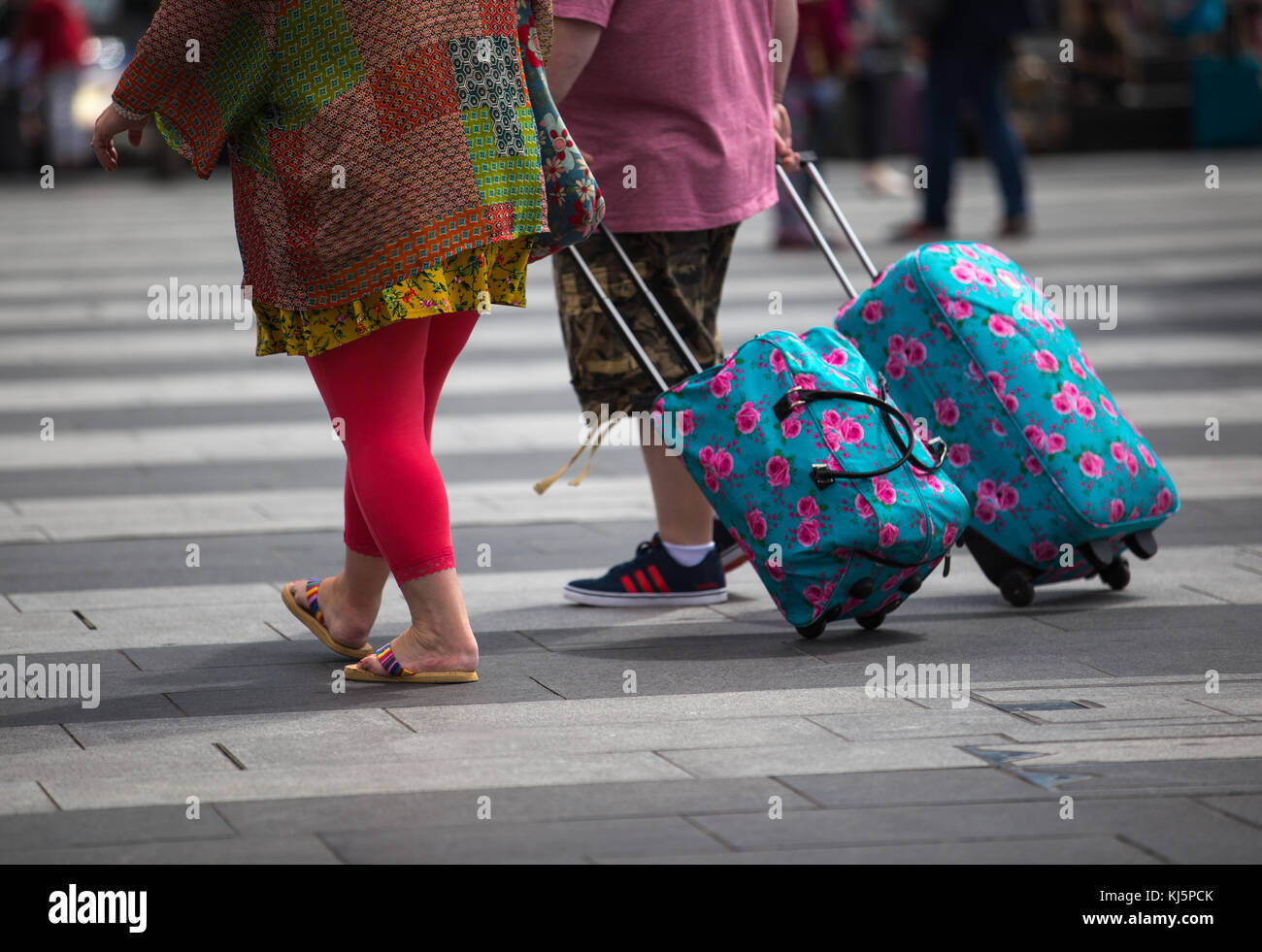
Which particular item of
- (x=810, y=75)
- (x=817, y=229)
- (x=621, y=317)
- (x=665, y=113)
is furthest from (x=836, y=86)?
(x=621, y=317)

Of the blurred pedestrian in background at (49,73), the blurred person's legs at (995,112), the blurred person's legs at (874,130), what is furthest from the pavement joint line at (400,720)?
the blurred pedestrian in background at (49,73)

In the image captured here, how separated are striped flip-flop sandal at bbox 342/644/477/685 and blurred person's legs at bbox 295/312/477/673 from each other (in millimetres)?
15

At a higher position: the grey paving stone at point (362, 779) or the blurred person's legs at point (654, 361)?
the blurred person's legs at point (654, 361)

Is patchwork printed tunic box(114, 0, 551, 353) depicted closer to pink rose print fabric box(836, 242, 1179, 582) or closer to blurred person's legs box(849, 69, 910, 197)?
pink rose print fabric box(836, 242, 1179, 582)

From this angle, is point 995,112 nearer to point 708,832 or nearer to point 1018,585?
point 1018,585

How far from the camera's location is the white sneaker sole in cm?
459

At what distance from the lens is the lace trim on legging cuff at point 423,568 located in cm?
372

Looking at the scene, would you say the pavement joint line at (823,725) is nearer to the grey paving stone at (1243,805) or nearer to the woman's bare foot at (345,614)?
the grey paving stone at (1243,805)

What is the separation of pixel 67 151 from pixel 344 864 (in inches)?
800

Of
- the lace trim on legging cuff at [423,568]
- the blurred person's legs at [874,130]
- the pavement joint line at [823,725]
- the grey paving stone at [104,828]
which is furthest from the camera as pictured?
the blurred person's legs at [874,130]

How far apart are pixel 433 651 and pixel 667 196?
4.03ft

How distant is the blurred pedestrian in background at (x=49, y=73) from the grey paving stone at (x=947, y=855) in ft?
63.4
